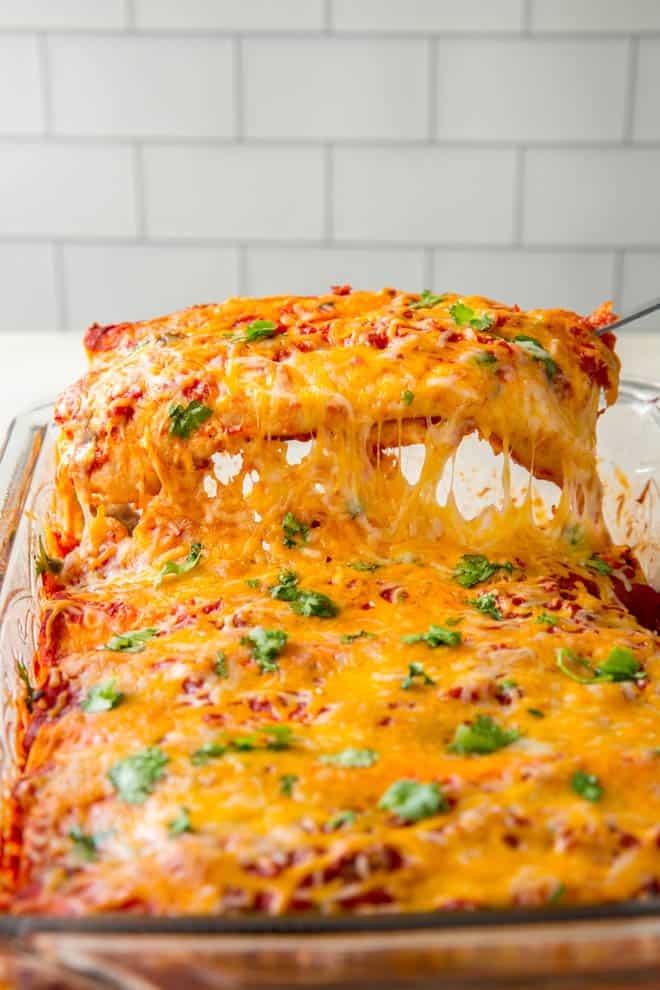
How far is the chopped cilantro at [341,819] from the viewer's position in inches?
42.1

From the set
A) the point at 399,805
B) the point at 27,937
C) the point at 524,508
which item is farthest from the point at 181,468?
the point at 27,937

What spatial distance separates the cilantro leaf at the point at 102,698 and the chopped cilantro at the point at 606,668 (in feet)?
1.68

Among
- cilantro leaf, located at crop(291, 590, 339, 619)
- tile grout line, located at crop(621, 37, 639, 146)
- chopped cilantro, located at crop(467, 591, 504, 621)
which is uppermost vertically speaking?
tile grout line, located at crop(621, 37, 639, 146)

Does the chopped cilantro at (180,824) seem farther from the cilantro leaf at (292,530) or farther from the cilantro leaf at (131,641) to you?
the cilantro leaf at (292,530)

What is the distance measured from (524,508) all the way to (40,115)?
2.31 m

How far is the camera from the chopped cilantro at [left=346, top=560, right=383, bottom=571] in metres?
1.63

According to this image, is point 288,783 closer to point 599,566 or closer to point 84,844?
point 84,844

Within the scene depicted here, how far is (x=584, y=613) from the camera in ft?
5.00

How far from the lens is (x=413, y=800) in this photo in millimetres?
1100

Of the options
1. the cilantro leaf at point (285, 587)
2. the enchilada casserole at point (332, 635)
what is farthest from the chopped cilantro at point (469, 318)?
the cilantro leaf at point (285, 587)

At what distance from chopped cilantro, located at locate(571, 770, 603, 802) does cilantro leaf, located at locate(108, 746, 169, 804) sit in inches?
16.0

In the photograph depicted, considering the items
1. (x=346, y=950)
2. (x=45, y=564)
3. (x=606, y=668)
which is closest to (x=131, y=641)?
(x=45, y=564)

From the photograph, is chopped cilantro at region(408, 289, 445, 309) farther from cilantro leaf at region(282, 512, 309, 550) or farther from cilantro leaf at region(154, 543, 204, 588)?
cilantro leaf at region(154, 543, 204, 588)

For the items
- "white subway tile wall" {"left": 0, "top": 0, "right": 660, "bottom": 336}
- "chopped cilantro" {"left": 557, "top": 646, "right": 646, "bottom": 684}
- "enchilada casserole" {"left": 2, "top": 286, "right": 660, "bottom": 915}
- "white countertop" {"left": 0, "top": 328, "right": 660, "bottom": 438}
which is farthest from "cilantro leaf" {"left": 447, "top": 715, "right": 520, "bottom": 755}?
"white subway tile wall" {"left": 0, "top": 0, "right": 660, "bottom": 336}
